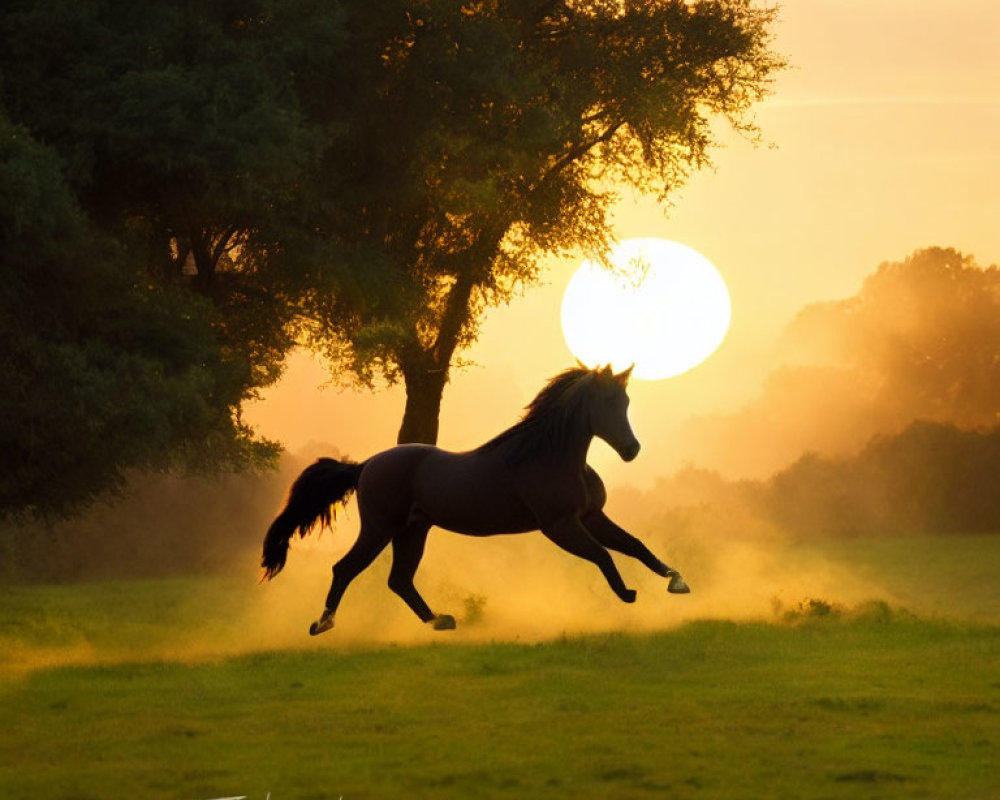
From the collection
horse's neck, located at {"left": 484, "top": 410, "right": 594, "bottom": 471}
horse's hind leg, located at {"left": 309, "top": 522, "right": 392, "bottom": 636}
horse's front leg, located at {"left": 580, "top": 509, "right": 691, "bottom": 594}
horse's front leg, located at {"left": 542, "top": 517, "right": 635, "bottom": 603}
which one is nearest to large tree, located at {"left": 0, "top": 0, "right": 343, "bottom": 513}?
horse's hind leg, located at {"left": 309, "top": 522, "right": 392, "bottom": 636}

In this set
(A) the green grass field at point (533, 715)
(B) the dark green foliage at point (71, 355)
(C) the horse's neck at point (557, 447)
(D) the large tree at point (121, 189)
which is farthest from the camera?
(D) the large tree at point (121, 189)

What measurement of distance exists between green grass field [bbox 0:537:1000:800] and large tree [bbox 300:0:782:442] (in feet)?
20.1

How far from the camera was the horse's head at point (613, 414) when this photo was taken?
1388 cm

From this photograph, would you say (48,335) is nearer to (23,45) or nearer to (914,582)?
(23,45)

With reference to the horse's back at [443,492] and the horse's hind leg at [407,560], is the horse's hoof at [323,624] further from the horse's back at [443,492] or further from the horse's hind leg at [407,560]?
the horse's back at [443,492]

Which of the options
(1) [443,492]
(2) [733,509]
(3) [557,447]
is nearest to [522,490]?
(3) [557,447]

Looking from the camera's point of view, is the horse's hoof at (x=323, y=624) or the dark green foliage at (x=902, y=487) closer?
the horse's hoof at (x=323, y=624)

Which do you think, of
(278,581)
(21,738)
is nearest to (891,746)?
(21,738)

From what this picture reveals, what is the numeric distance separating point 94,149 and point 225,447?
809 cm

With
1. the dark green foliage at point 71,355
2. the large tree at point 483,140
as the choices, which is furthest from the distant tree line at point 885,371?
the dark green foliage at point 71,355

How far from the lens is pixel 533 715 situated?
20.8m

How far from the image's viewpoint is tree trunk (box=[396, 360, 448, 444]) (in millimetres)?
30078

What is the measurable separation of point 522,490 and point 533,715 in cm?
793

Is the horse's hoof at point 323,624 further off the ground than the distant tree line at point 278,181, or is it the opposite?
the distant tree line at point 278,181
